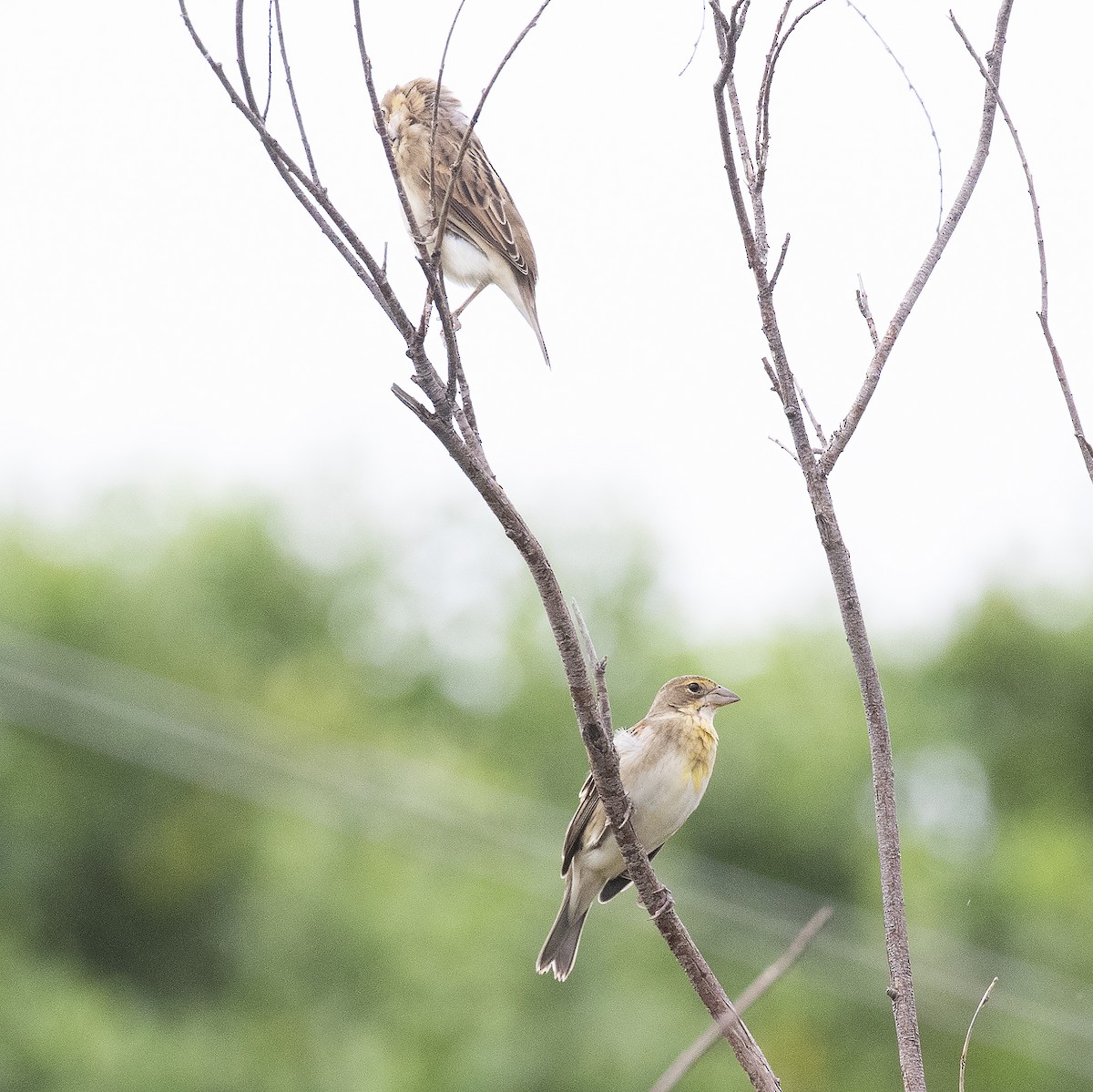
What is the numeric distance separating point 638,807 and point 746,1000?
3.13 metres

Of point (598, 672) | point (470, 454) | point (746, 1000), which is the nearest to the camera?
point (746, 1000)

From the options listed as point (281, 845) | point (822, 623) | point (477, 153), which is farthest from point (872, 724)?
point (822, 623)

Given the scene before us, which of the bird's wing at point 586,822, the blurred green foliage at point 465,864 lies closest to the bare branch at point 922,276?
the bird's wing at point 586,822

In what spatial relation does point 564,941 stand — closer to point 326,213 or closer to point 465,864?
point 326,213

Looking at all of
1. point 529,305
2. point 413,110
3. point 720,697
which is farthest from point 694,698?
point 413,110

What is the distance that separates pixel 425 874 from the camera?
53.6 feet

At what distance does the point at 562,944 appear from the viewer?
4.70 meters

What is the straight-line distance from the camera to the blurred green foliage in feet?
45.5

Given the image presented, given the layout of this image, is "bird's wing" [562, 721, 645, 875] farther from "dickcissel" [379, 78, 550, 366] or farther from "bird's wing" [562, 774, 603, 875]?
"dickcissel" [379, 78, 550, 366]

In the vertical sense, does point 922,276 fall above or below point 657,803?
above

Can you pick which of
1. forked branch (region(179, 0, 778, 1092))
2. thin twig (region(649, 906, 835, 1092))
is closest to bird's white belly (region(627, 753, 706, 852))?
forked branch (region(179, 0, 778, 1092))

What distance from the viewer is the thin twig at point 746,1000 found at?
144 centimetres

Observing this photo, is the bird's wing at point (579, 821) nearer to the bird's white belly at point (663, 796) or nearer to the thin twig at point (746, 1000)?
the bird's white belly at point (663, 796)

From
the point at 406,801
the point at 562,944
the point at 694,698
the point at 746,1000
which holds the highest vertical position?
the point at 746,1000
